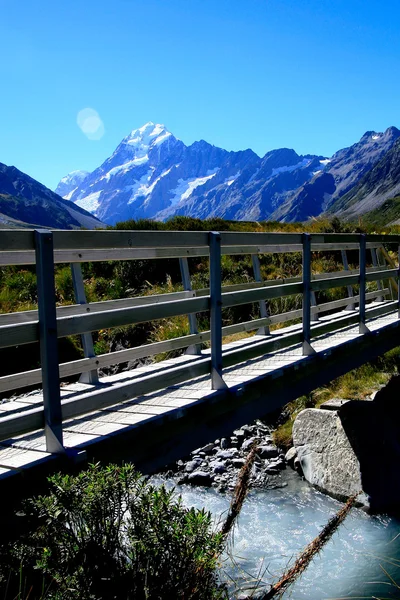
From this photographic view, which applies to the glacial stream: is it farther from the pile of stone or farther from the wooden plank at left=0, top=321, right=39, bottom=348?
the wooden plank at left=0, top=321, right=39, bottom=348

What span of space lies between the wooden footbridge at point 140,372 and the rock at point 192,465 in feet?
9.20

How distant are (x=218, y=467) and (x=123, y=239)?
5809 millimetres

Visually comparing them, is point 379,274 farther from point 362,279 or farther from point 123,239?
point 123,239

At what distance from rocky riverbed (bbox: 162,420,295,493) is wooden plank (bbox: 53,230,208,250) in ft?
14.7

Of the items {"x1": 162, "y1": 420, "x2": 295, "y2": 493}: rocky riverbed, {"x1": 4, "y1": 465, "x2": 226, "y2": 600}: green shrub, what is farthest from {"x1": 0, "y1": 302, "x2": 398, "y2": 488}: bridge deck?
{"x1": 162, "y1": 420, "x2": 295, "y2": 493}: rocky riverbed

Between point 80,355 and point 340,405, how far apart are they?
18.3 ft

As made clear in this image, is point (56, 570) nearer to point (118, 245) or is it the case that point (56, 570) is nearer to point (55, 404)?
point (55, 404)

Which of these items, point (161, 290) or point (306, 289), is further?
point (161, 290)

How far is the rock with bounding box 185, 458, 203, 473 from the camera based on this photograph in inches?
361

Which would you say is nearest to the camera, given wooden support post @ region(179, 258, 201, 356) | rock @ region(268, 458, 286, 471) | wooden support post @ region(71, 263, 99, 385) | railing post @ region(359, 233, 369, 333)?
wooden support post @ region(71, 263, 99, 385)

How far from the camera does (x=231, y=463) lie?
9.26m

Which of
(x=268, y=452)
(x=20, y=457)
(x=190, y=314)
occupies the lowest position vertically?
(x=268, y=452)

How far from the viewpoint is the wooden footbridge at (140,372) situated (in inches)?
131

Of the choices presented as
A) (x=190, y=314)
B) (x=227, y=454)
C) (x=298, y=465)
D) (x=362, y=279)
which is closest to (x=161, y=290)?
(x=227, y=454)
